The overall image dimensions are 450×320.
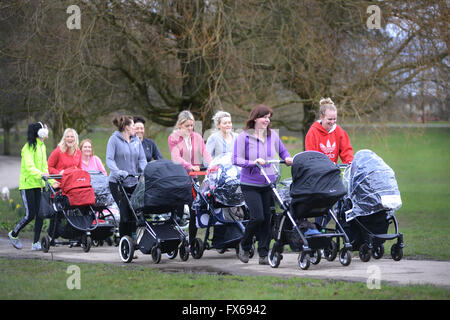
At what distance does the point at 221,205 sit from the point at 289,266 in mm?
1360

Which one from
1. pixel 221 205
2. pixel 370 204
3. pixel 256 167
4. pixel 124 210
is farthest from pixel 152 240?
pixel 370 204

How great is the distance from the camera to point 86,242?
9.69 m

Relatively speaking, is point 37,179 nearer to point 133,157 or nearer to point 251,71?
point 133,157

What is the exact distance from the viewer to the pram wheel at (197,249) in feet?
29.0

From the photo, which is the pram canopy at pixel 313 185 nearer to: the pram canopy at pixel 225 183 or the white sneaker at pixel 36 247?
the pram canopy at pixel 225 183

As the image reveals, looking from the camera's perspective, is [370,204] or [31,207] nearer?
[370,204]

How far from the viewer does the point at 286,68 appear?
13.4 m

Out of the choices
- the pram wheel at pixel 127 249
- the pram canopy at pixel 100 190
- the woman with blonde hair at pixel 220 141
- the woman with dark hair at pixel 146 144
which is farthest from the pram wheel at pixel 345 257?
the pram canopy at pixel 100 190

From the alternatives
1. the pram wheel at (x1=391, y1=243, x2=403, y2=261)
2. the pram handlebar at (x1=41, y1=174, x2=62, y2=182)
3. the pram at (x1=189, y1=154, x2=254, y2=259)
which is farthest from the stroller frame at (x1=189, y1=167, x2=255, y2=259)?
the pram handlebar at (x1=41, y1=174, x2=62, y2=182)

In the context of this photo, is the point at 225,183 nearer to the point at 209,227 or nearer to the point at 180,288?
the point at 209,227

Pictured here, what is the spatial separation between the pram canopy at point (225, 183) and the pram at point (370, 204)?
53.3 inches

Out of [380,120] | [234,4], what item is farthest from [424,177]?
[234,4]

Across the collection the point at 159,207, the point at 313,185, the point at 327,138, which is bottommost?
the point at 159,207
